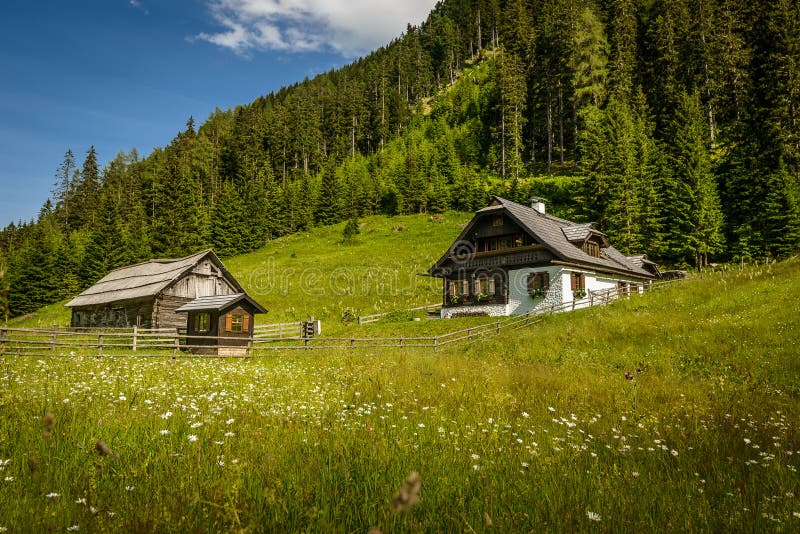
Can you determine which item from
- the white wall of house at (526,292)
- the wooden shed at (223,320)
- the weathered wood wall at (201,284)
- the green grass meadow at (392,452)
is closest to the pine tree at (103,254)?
the weathered wood wall at (201,284)

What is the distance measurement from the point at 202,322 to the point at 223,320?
94.7 inches

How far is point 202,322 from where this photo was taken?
97.9 feet

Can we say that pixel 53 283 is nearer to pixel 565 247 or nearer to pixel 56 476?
pixel 565 247

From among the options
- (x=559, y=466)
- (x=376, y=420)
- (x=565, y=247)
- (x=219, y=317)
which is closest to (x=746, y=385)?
(x=559, y=466)

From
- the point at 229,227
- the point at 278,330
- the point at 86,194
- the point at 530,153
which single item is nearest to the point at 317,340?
the point at 278,330

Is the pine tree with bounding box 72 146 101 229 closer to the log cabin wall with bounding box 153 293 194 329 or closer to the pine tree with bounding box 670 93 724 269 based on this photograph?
the log cabin wall with bounding box 153 293 194 329

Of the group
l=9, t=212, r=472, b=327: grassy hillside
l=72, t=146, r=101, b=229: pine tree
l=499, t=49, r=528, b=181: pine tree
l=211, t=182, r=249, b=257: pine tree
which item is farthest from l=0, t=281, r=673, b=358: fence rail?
l=72, t=146, r=101, b=229: pine tree

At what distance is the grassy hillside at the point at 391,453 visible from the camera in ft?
11.2

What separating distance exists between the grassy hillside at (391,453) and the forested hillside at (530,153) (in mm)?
2135

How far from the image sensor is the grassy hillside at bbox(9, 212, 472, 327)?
4403 cm

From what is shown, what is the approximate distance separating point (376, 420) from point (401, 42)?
6169 inches

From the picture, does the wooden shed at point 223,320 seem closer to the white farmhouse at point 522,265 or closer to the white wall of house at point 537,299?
the white wall of house at point 537,299

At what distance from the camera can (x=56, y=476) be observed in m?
4.07

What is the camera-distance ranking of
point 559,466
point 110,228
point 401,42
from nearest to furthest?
point 559,466, point 110,228, point 401,42
